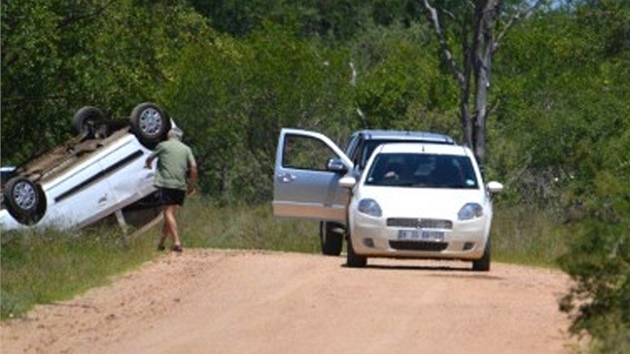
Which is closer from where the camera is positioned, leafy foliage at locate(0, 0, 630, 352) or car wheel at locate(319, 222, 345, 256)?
car wheel at locate(319, 222, 345, 256)

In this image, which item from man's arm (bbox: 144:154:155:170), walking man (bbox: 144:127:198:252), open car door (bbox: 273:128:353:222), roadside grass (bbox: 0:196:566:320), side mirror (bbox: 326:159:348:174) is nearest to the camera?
roadside grass (bbox: 0:196:566:320)

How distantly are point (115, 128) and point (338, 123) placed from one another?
17.0 metres

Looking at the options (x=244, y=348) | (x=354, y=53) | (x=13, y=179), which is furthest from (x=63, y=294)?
(x=354, y=53)

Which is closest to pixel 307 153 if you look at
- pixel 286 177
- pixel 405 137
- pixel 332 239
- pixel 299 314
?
pixel 286 177

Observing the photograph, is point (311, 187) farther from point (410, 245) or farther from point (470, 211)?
point (410, 245)

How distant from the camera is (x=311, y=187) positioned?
28922 millimetres

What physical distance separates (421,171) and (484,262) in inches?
57.1

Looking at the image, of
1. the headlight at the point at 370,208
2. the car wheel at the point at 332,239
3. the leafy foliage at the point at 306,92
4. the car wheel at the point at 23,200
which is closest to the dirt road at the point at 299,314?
the headlight at the point at 370,208

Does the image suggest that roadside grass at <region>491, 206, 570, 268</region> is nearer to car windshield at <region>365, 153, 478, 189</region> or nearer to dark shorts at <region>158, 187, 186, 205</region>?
car windshield at <region>365, 153, 478, 189</region>

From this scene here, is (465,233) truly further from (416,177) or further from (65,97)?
(65,97)

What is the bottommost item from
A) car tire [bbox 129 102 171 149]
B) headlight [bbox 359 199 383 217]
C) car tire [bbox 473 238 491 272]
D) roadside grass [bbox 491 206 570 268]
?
roadside grass [bbox 491 206 570 268]

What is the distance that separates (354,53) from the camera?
7206 centimetres

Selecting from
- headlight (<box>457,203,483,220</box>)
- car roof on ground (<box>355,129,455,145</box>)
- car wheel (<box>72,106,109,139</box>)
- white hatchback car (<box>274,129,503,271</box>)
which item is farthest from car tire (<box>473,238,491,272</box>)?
car wheel (<box>72,106,109,139</box>)

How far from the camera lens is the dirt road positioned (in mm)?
15617
